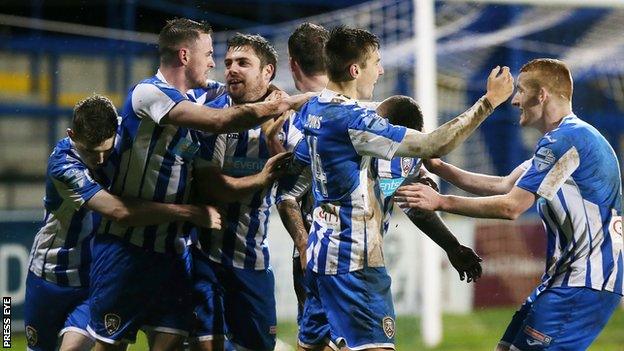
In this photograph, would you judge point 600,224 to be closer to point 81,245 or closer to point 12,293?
point 81,245

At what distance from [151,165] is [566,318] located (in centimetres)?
232

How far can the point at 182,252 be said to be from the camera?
6.18 m

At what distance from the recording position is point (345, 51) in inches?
213

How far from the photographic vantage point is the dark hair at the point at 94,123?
5973mm

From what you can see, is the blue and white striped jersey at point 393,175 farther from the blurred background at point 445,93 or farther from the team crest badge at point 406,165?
the blurred background at point 445,93

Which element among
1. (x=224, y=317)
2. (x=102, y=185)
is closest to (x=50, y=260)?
(x=102, y=185)

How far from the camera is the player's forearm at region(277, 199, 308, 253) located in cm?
596

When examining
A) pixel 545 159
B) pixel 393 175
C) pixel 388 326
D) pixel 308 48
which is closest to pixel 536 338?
pixel 388 326

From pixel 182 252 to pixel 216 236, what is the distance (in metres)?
0.24

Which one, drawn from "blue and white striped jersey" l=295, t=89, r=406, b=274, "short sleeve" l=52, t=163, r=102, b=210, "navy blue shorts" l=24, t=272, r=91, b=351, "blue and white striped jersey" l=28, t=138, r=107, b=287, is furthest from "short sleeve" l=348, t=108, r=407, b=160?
"navy blue shorts" l=24, t=272, r=91, b=351

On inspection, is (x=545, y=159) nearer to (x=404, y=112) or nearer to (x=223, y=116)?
(x=404, y=112)

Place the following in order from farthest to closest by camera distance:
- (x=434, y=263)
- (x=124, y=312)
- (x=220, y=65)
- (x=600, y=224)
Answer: (x=220, y=65), (x=434, y=263), (x=124, y=312), (x=600, y=224)

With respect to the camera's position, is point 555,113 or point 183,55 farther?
point 183,55

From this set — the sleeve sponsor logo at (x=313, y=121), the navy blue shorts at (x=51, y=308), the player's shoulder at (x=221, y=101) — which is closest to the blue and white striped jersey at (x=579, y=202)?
the sleeve sponsor logo at (x=313, y=121)
